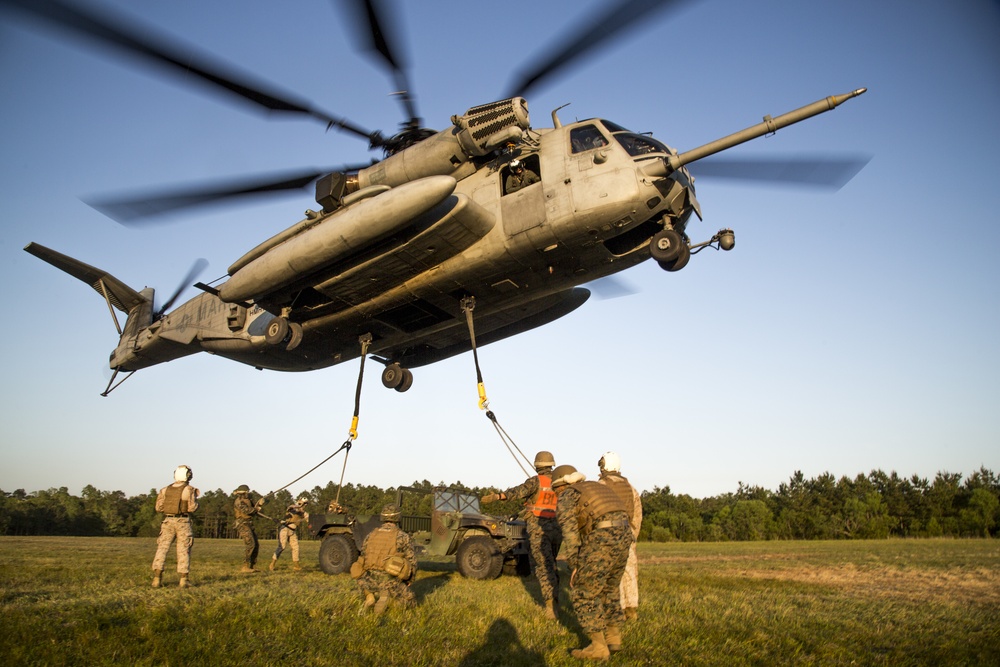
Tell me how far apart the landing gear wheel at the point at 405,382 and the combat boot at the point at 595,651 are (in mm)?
9978

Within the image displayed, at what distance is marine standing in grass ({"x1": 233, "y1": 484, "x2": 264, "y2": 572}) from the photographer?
1112 centimetres

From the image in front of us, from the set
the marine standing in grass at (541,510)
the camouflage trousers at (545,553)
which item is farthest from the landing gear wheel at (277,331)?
the camouflage trousers at (545,553)

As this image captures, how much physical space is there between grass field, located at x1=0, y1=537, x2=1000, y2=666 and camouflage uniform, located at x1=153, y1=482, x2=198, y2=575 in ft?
1.66

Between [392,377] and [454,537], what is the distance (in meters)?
4.89

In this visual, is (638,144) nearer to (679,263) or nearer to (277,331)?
(679,263)

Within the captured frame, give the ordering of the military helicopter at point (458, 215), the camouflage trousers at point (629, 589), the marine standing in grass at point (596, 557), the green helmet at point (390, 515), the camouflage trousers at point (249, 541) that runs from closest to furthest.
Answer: the marine standing in grass at point (596, 557) → the camouflage trousers at point (629, 589) → the green helmet at point (390, 515) → the military helicopter at point (458, 215) → the camouflage trousers at point (249, 541)

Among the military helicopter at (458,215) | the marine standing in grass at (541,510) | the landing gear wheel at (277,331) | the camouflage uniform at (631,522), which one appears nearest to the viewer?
the camouflage uniform at (631,522)

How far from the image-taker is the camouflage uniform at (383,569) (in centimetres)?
678

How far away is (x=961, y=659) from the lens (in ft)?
16.5

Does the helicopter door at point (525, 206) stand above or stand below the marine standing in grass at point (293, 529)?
above

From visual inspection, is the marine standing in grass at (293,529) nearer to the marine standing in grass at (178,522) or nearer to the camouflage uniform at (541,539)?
the marine standing in grass at (178,522)

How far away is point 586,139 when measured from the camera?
10.5 meters

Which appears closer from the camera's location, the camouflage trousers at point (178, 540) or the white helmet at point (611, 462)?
the white helmet at point (611, 462)

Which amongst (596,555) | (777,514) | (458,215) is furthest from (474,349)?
(777,514)
